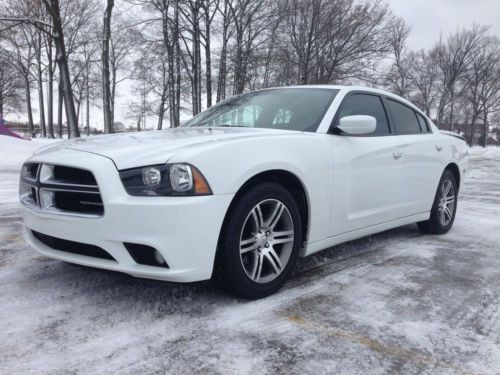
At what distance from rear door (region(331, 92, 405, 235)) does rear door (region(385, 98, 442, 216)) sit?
122 mm

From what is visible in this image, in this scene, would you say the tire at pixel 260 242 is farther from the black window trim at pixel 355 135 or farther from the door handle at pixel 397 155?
the door handle at pixel 397 155

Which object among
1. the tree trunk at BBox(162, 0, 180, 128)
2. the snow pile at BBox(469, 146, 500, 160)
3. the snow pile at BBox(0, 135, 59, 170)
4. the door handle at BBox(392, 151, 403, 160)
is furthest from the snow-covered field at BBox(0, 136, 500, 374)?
the snow pile at BBox(469, 146, 500, 160)

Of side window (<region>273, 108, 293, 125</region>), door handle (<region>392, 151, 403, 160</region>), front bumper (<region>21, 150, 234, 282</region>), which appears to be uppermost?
side window (<region>273, 108, 293, 125</region>)

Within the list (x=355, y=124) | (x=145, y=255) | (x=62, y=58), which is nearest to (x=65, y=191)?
(x=145, y=255)

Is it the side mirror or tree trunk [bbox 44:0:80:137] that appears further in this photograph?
tree trunk [bbox 44:0:80:137]

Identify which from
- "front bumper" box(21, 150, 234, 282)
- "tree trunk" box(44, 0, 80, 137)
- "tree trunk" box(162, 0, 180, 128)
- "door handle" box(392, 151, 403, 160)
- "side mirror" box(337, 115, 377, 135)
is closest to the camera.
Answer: "front bumper" box(21, 150, 234, 282)

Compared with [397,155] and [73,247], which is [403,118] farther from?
[73,247]

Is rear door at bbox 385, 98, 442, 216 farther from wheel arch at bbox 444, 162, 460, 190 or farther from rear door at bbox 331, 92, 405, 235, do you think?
wheel arch at bbox 444, 162, 460, 190

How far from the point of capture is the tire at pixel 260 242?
2.41 metres

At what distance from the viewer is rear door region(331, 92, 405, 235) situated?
3125 millimetres

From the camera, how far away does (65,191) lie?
2.39 meters

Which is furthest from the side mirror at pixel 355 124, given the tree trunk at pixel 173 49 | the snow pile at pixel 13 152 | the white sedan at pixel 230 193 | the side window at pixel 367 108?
the tree trunk at pixel 173 49

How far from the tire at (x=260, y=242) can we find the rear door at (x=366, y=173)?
0.49 meters

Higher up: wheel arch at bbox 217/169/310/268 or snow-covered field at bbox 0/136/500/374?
wheel arch at bbox 217/169/310/268
